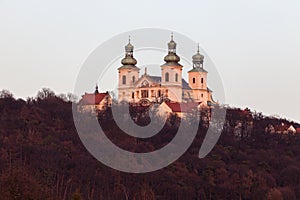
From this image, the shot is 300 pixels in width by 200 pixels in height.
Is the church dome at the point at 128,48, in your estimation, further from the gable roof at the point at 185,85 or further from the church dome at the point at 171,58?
the gable roof at the point at 185,85

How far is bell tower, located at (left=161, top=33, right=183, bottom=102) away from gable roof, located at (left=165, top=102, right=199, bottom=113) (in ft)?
6.46

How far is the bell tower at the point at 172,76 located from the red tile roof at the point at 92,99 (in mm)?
5181

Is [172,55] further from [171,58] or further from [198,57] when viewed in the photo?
[198,57]

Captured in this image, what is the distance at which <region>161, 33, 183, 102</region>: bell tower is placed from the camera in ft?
255

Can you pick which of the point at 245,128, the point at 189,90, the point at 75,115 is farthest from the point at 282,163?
the point at 189,90

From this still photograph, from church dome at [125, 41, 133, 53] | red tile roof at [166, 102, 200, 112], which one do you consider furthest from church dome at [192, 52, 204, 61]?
red tile roof at [166, 102, 200, 112]

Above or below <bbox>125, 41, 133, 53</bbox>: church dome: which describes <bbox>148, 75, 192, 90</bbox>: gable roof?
below

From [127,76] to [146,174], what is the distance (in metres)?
29.2

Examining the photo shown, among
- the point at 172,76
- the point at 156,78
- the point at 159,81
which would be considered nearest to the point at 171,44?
the point at 172,76

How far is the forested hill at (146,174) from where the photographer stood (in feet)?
152

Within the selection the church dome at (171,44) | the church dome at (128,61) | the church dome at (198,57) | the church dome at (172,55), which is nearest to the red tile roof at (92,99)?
the church dome at (128,61)

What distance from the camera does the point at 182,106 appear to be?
75.3 meters

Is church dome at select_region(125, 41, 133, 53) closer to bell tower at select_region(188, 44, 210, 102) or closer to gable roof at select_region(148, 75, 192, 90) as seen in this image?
gable roof at select_region(148, 75, 192, 90)

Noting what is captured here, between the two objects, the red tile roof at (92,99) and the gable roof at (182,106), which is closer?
the gable roof at (182,106)
